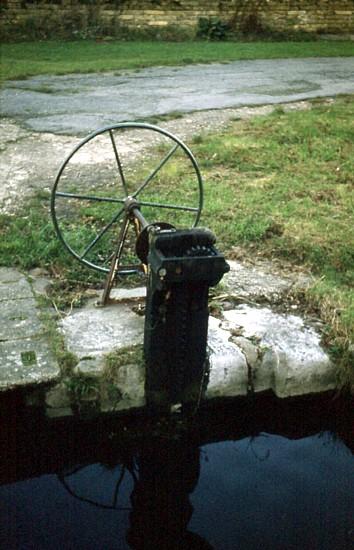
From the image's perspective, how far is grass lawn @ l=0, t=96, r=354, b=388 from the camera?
11.1 ft

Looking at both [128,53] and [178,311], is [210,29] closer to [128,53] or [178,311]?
[128,53]

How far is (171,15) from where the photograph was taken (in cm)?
1252

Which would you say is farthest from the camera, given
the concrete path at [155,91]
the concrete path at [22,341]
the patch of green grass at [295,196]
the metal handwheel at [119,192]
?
the concrete path at [155,91]

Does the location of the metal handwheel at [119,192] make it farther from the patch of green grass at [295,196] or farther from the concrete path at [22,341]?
the concrete path at [22,341]

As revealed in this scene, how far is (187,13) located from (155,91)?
605cm

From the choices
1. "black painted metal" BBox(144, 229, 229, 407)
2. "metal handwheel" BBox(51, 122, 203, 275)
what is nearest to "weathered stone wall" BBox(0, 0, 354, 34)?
"metal handwheel" BBox(51, 122, 203, 275)

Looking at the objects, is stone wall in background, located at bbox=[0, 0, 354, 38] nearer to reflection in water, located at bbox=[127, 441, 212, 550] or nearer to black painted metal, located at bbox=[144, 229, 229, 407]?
black painted metal, located at bbox=[144, 229, 229, 407]

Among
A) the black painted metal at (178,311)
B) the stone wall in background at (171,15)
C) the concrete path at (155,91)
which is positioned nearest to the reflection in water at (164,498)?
the black painted metal at (178,311)

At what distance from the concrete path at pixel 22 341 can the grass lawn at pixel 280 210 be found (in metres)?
0.24

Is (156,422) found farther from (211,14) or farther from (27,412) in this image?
(211,14)

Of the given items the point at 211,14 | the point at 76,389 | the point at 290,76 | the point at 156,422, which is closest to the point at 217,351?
the point at 156,422

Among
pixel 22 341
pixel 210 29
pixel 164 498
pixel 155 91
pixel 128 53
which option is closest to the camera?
pixel 164 498

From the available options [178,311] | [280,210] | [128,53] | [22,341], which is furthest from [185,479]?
[128,53]

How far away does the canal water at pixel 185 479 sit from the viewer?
2.33m
